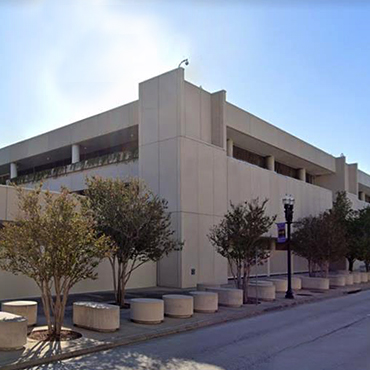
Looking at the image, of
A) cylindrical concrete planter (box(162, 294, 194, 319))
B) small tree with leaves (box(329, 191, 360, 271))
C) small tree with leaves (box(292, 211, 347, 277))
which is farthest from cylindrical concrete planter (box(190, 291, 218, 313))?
small tree with leaves (box(329, 191, 360, 271))

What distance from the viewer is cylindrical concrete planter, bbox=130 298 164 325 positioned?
496 inches

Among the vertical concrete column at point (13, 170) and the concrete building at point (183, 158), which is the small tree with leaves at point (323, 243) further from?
the vertical concrete column at point (13, 170)

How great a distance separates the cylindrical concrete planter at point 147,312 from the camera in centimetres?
1261

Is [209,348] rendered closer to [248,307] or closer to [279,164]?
[248,307]

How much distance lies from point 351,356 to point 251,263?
31.0ft

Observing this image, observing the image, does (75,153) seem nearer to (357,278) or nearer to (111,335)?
(357,278)

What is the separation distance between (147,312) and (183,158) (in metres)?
13.4

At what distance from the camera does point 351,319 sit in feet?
46.6

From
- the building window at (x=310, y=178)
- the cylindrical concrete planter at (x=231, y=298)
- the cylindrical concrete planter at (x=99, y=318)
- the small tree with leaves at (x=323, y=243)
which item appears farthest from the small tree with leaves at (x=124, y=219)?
the building window at (x=310, y=178)

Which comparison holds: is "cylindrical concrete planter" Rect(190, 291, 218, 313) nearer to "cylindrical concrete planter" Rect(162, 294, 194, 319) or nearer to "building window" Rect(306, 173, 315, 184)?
"cylindrical concrete planter" Rect(162, 294, 194, 319)

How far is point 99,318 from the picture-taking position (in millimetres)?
11359

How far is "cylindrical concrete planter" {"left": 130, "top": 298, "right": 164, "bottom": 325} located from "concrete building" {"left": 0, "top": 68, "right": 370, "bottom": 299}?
7.84 m

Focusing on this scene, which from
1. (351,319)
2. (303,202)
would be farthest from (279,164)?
(351,319)

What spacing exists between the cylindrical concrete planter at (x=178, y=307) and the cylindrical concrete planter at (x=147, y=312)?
989 mm
